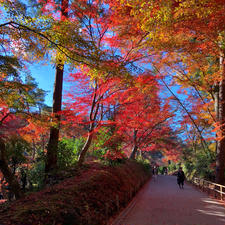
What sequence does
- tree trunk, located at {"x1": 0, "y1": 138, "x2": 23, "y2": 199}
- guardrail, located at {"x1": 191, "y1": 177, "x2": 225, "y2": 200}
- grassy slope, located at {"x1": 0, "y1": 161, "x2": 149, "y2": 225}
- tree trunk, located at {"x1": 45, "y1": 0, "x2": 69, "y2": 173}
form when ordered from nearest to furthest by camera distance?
1. grassy slope, located at {"x1": 0, "y1": 161, "x2": 149, "y2": 225}
2. tree trunk, located at {"x1": 0, "y1": 138, "x2": 23, "y2": 199}
3. tree trunk, located at {"x1": 45, "y1": 0, "x2": 69, "y2": 173}
4. guardrail, located at {"x1": 191, "y1": 177, "x2": 225, "y2": 200}

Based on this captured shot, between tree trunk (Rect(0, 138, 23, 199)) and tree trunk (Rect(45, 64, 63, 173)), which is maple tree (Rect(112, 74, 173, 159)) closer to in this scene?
tree trunk (Rect(45, 64, 63, 173))

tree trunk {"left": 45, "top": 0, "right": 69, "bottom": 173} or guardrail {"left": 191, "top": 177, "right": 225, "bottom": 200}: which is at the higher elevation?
tree trunk {"left": 45, "top": 0, "right": 69, "bottom": 173}

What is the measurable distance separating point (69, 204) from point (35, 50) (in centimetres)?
420

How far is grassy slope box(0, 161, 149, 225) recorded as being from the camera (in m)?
→ 3.64

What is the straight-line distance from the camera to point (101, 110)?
34.0 feet

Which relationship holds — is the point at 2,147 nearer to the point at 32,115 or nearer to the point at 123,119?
the point at 32,115

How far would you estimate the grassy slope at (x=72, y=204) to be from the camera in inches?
143

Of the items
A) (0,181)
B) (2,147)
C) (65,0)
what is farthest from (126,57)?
(0,181)

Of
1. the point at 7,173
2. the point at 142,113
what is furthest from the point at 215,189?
the point at 7,173

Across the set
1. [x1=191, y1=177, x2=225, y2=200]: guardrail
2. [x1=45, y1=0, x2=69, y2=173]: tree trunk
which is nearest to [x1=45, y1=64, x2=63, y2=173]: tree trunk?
[x1=45, y1=0, x2=69, y2=173]: tree trunk

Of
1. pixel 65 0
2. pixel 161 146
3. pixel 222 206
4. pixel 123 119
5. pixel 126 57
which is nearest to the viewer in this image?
pixel 222 206

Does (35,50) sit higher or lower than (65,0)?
lower

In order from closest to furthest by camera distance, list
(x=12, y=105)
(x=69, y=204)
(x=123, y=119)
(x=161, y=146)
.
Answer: (x=69, y=204)
(x=12, y=105)
(x=123, y=119)
(x=161, y=146)

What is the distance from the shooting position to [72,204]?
Answer: 459 centimetres
